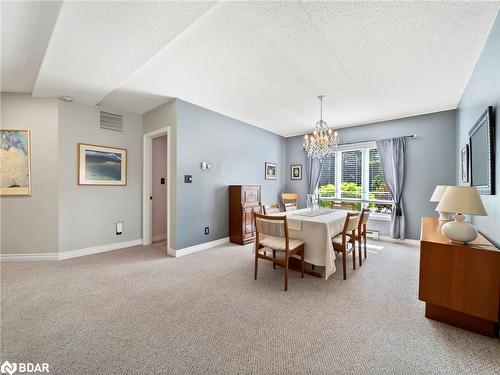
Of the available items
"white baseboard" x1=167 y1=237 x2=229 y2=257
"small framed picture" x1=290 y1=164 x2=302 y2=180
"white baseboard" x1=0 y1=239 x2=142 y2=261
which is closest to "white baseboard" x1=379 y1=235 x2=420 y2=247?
"small framed picture" x1=290 y1=164 x2=302 y2=180

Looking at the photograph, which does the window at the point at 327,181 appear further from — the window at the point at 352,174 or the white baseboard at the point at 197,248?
the white baseboard at the point at 197,248

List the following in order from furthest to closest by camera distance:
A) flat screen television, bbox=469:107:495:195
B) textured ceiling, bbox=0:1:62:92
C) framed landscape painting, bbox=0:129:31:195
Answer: framed landscape painting, bbox=0:129:31:195
flat screen television, bbox=469:107:495:195
textured ceiling, bbox=0:1:62:92

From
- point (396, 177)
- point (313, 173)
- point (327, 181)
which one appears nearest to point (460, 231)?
point (396, 177)

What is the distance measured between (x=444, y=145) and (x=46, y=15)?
5.85m

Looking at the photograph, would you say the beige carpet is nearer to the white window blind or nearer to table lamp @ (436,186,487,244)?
table lamp @ (436,186,487,244)

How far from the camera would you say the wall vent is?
391cm

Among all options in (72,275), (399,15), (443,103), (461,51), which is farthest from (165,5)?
(443,103)

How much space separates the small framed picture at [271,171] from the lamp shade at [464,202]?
4.06m

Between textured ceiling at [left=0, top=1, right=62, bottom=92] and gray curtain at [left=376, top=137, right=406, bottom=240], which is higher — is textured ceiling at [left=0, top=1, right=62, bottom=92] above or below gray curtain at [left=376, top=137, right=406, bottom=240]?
above

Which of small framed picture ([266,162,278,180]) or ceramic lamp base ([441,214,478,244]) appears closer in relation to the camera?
ceramic lamp base ([441,214,478,244])

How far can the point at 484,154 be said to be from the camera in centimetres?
206

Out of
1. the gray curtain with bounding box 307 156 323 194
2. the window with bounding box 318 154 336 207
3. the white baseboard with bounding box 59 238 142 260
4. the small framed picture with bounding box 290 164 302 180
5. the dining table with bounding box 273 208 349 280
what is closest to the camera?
the dining table with bounding box 273 208 349 280

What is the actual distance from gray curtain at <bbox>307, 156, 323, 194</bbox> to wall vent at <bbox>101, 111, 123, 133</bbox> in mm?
4394

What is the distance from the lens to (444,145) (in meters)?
4.05
